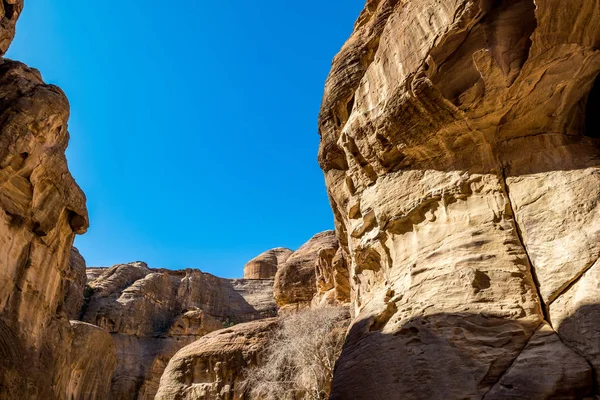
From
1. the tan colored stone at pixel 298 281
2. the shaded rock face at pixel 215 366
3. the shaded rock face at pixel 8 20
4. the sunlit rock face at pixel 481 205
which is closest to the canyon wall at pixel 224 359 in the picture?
the shaded rock face at pixel 215 366

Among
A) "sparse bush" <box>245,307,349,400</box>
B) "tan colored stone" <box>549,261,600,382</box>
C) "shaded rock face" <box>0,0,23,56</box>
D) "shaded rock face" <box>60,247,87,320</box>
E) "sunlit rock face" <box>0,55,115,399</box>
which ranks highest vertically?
"shaded rock face" <box>0,0,23,56</box>

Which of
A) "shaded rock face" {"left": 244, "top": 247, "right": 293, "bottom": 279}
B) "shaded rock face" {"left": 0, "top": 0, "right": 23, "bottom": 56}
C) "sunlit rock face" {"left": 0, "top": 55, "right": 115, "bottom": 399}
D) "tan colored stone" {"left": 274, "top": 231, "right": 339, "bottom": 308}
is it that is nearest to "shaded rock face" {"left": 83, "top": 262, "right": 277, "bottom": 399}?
"shaded rock face" {"left": 244, "top": 247, "right": 293, "bottom": 279}

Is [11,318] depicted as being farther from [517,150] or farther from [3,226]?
[517,150]

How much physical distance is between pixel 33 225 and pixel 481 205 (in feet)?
49.2

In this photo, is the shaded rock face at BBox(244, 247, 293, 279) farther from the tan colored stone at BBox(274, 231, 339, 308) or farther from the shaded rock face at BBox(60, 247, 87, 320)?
the shaded rock face at BBox(60, 247, 87, 320)

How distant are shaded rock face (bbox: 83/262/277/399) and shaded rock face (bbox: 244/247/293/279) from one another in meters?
5.11

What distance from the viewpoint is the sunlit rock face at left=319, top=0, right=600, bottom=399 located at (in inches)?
260

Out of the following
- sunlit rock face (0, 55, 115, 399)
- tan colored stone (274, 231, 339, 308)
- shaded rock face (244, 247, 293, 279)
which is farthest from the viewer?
shaded rock face (244, 247, 293, 279)

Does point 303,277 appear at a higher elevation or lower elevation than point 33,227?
higher

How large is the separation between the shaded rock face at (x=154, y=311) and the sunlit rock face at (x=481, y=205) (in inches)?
1229

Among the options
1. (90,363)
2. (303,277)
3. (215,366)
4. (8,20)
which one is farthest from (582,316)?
(303,277)

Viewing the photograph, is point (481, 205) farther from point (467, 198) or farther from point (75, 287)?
point (75, 287)

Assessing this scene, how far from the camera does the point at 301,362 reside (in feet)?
66.7

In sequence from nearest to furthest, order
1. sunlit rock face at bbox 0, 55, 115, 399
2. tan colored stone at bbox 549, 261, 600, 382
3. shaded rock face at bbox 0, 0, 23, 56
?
1. tan colored stone at bbox 549, 261, 600, 382
2. sunlit rock face at bbox 0, 55, 115, 399
3. shaded rock face at bbox 0, 0, 23, 56
